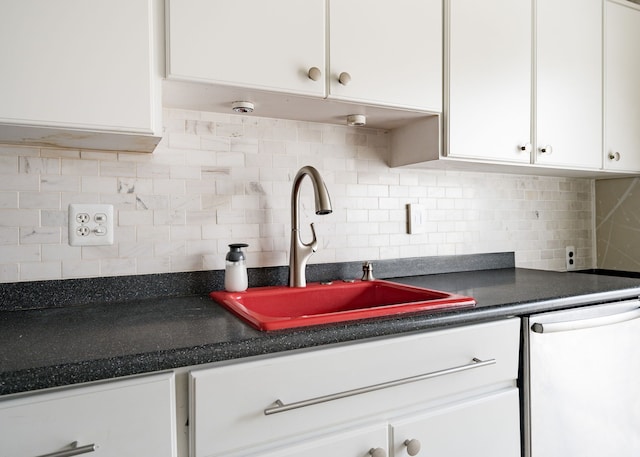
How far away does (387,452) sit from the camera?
1.01m

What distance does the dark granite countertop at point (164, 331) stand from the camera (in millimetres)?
744

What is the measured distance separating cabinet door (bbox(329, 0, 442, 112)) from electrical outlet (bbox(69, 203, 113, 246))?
2.55 ft

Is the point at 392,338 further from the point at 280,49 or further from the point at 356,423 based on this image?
the point at 280,49

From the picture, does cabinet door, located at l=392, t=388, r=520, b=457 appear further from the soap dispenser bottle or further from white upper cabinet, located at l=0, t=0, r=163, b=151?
white upper cabinet, located at l=0, t=0, r=163, b=151

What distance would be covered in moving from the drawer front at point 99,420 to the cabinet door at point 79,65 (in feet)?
1.96

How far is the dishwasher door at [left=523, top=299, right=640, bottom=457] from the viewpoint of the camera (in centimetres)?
123

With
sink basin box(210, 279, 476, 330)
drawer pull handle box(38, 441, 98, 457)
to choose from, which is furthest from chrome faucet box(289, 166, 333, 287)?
drawer pull handle box(38, 441, 98, 457)

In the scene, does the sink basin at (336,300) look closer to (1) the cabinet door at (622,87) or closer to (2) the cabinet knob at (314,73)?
(2) the cabinet knob at (314,73)

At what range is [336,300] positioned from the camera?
152 cm

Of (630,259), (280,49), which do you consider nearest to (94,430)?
(280,49)

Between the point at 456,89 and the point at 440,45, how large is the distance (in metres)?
0.16

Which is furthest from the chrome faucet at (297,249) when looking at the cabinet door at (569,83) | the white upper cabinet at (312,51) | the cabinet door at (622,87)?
the cabinet door at (622,87)

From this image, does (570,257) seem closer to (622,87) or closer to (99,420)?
(622,87)

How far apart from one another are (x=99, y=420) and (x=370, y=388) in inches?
21.9
